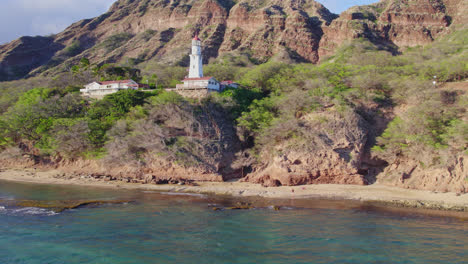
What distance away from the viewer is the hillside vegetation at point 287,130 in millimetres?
25078

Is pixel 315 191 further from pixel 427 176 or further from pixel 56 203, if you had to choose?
A: pixel 56 203

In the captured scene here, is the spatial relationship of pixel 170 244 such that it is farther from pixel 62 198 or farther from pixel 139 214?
pixel 62 198

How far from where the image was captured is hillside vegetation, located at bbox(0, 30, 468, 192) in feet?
82.3

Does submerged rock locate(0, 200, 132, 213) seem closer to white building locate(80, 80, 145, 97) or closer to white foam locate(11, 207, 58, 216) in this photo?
white foam locate(11, 207, 58, 216)

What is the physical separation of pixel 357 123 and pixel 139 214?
19.5 metres

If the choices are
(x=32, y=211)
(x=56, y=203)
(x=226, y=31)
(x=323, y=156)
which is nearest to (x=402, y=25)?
(x=226, y=31)

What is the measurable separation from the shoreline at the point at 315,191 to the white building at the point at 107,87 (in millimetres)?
13269

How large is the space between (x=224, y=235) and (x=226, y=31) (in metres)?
66.9

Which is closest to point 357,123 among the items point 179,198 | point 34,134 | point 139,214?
point 179,198

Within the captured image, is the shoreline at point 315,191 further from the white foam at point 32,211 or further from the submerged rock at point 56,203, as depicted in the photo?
the white foam at point 32,211

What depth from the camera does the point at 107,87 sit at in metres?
38.6

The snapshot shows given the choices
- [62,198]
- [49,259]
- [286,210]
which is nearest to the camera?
[49,259]

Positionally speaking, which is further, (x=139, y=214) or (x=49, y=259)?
(x=139, y=214)

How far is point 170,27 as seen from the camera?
82625 millimetres
